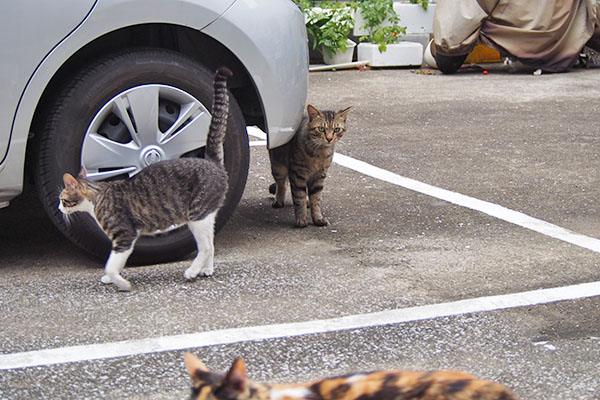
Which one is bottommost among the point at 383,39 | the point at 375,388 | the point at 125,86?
the point at 383,39

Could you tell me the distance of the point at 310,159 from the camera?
17.9ft

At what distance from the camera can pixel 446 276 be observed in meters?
4.36

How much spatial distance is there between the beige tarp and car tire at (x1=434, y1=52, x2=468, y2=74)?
0.38 ft

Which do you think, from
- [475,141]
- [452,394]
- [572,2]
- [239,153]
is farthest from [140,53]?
[572,2]

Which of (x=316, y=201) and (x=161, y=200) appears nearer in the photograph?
(x=161, y=200)

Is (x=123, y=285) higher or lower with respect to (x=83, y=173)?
lower

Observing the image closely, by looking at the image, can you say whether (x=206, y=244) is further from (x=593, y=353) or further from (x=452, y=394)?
(x=452, y=394)

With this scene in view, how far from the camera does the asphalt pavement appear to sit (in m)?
3.32

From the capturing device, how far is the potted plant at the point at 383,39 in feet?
40.2

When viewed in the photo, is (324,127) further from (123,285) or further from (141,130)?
(123,285)

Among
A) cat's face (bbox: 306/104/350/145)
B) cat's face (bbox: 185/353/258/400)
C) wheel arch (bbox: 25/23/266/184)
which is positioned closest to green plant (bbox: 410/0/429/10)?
cat's face (bbox: 306/104/350/145)

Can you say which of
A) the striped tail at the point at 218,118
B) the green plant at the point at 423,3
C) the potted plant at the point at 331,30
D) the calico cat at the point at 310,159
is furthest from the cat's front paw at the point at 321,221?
the green plant at the point at 423,3

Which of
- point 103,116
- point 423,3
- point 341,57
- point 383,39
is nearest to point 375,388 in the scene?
point 103,116

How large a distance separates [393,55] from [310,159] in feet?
23.7
